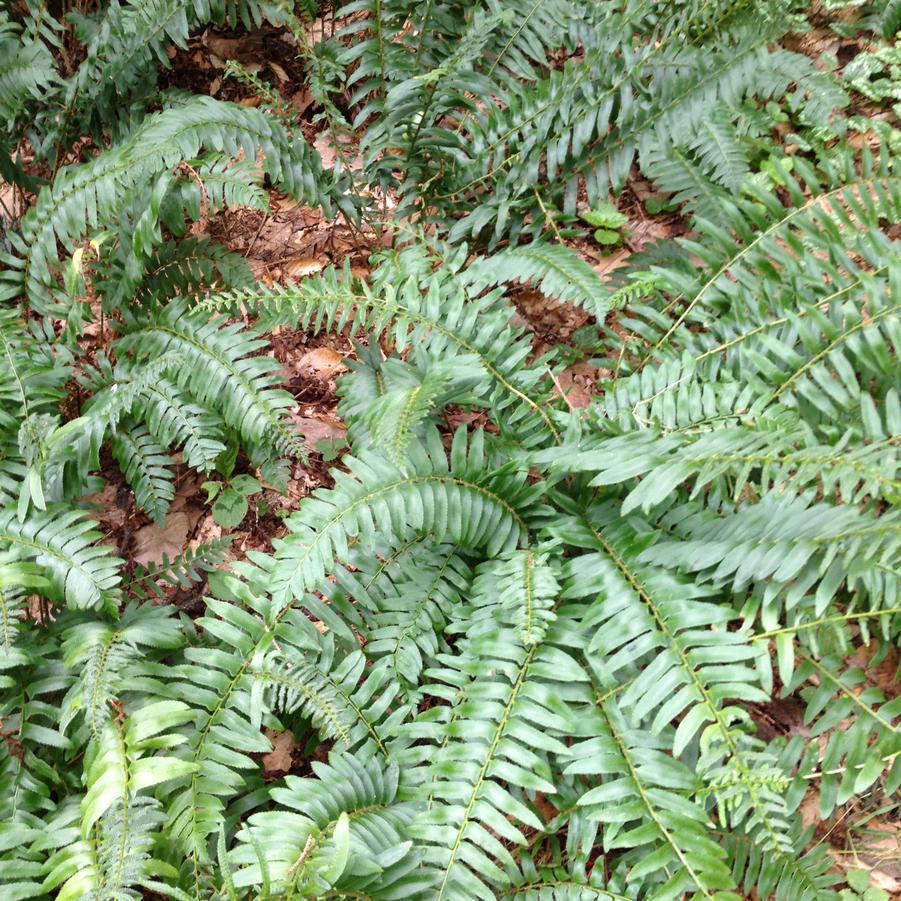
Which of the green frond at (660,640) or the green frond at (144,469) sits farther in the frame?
the green frond at (144,469)

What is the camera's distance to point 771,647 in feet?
7.80

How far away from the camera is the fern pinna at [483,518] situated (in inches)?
70.4

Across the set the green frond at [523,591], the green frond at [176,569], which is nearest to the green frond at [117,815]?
the green frond at [176,569]

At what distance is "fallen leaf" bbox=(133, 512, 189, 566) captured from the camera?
3029 millimetres

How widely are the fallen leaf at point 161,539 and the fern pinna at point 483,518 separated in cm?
25

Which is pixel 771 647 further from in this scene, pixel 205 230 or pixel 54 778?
pixel 205 230

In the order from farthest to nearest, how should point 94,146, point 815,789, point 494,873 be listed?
point 94,146 → point 815,789 → point 494,873

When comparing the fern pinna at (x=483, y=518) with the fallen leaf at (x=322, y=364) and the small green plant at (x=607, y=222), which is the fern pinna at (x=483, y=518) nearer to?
the small green plant at (x=607, y=222)

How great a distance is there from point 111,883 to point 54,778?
53 centimetres

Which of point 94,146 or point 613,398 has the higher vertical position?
point 94,146

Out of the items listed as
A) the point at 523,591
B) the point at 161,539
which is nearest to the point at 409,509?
the point at 523,591

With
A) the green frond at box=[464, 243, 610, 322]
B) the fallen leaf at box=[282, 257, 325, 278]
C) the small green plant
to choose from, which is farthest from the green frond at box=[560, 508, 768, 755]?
the fallen leaf at box=[282, 257, 325, 278]

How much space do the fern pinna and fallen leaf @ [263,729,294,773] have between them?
2cm

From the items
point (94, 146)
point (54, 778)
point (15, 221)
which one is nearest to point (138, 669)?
point (54, 778)
